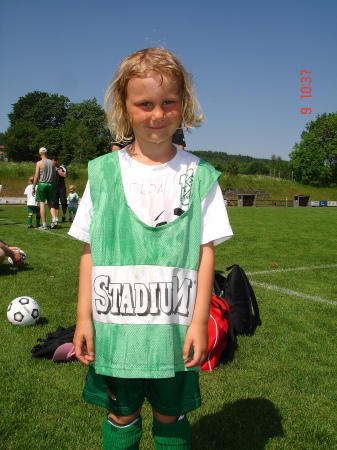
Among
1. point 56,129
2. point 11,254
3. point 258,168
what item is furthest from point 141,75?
point 258,168

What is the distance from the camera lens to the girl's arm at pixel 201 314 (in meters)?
1.64

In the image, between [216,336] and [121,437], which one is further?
[216,336]

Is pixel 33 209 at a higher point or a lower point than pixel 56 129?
lower

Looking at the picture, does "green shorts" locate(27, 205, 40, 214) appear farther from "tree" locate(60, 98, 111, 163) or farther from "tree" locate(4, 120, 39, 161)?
"tree" locate(4, 120, 39, 161)

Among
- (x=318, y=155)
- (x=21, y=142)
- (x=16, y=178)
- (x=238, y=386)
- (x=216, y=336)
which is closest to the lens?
(x=238, y=386)

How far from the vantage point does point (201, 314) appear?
1668mm

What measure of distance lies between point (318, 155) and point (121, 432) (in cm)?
7906

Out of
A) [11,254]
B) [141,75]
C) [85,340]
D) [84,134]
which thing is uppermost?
[84,134]

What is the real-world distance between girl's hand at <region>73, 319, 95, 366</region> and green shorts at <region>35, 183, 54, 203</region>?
11251mm

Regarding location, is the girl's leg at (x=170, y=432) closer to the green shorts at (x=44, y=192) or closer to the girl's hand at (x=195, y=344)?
the girl's hand at (x=195, y=344)

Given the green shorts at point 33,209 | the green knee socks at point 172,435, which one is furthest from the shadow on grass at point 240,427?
the green shorts at point 33,209

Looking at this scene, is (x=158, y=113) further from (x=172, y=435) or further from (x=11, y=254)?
(x=11, y=254)

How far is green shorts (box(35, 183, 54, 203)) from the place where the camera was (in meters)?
12.4

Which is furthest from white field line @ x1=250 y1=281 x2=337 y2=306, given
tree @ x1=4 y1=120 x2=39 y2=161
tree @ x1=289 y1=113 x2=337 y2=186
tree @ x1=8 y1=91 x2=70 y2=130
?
tree @ x1=8 y1=91 x2=70 y2=130
